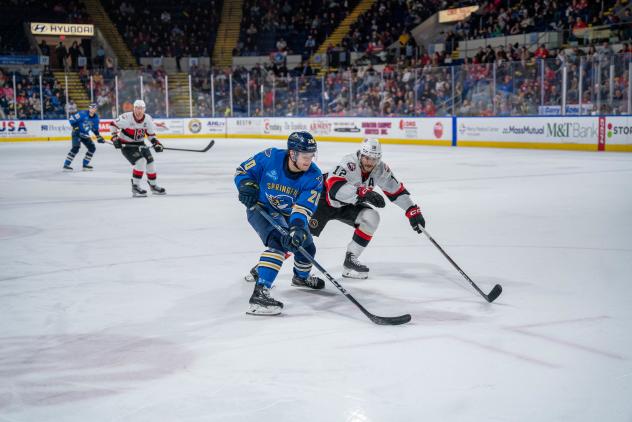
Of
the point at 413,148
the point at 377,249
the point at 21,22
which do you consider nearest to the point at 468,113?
the point at 413,148

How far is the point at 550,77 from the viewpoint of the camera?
17312 mm

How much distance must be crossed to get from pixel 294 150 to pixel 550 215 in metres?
4.56

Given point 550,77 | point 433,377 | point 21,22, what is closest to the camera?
point 433,377

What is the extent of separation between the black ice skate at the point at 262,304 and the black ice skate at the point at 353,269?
1064 millimetres

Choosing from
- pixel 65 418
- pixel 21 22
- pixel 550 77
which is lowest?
pixel 65 418

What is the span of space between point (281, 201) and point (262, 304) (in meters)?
0.68

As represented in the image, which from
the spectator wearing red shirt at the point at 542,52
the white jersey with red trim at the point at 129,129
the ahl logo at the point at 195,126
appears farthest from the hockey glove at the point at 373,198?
the ahl logo at the point at 195,126

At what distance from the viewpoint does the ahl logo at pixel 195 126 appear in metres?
26.6

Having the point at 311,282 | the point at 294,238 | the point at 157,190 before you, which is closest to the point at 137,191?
the point at 157,190

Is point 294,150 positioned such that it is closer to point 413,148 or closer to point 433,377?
point 433,377

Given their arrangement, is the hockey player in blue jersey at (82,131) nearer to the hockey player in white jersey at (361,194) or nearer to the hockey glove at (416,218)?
the hockey player in white jersey at (361,194)

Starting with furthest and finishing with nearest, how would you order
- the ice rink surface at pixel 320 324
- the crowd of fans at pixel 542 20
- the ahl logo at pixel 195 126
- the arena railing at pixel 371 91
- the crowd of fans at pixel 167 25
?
the crowd of fans at pixel 167 25 < the ahl logo at pixel 195 126 < the crowd of fans at pixel 542 20 < the arena railing at pixel 371 91 < the ice rink surface at pixel 320 324

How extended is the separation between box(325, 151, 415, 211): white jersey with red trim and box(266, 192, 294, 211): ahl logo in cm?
68

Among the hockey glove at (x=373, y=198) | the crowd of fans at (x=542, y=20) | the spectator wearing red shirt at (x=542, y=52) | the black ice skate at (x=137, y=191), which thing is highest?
the crowd of fans at (x=542, y=20)
